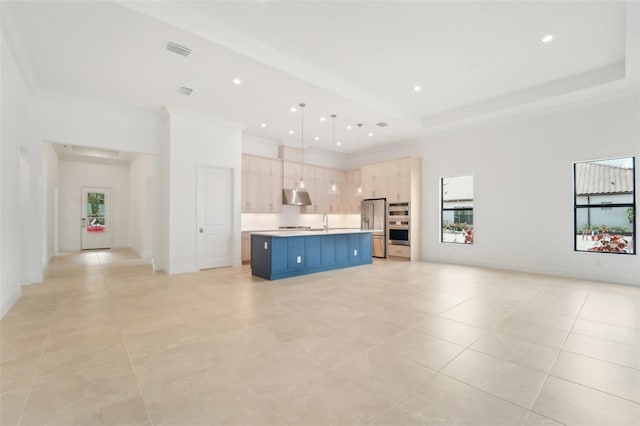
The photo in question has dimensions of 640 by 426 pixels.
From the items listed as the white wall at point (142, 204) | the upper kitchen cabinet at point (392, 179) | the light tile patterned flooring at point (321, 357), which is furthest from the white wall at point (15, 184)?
the upper kitchen cabinet at point (392, 179)

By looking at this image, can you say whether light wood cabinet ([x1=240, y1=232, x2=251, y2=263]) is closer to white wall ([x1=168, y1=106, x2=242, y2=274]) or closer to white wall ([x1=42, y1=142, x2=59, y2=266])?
white wall ([x1=168, y1=106, x2=242, y2=274])

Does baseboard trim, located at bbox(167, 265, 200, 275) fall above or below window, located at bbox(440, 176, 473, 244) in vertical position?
below

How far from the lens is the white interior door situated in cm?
678

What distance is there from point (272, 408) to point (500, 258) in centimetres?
692

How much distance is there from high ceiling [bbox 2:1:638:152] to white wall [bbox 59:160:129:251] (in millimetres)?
6646

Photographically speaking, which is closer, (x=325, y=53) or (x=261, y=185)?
(x=325, y=53)

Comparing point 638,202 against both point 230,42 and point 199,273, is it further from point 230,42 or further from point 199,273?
point 199,273

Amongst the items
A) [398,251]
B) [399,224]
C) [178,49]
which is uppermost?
[178,49]

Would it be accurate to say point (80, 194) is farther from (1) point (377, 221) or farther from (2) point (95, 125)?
(1) point (377, 221)

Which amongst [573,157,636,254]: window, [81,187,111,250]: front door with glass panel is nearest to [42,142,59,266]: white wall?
[81,187,111,250]: front door with glass panel

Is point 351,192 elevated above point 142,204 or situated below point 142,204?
above

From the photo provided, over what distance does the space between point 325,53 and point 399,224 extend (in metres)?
5.45

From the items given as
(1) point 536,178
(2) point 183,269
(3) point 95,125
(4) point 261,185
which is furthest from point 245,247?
(1) point 536,178

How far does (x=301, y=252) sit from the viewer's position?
623cm
